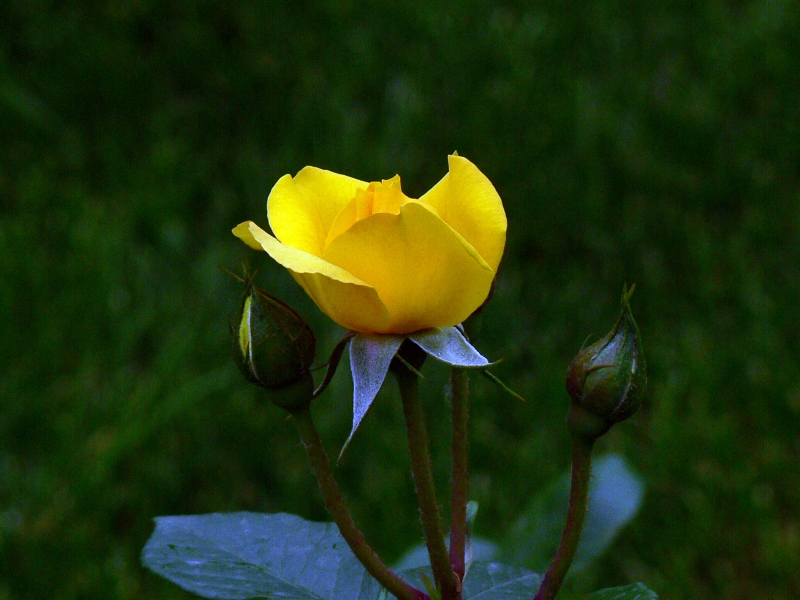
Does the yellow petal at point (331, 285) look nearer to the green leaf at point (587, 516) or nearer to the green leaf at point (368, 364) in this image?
the green leaf at point (368, 364)

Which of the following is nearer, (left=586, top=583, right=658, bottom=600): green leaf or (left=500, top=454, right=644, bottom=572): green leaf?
(left=586, top=583, right=658, bottom=600): green leaf

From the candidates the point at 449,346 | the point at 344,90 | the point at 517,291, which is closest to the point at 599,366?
the point at 449,346

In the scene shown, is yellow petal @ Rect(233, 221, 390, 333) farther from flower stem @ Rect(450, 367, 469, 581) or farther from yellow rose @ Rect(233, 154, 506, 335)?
flower stem @ Rect(450, 367, 469, 581)

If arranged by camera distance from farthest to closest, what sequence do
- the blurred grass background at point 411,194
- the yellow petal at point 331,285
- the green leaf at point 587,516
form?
the blurred grass background at point 411,194, the green leaf at point 587,516, the yellow petal at point 331,285

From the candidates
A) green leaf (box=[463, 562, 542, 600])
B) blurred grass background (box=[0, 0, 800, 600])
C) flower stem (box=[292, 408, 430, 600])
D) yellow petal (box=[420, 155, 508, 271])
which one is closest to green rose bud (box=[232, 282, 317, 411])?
flower stem (box=[292, 408, 430, 600])

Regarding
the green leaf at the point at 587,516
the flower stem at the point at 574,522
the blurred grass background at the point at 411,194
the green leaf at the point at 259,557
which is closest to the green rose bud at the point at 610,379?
the flower stem at the point at 574,522

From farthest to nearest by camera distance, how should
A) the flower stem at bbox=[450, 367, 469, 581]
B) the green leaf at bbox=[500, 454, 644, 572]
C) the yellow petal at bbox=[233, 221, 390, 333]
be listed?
1. the green leaf at bbox=[500, 454, 644, 572]
2. the flower stem at bbox=[450, 367, 469, 581]
3. the yellow petal at bbox=[233, 221, 390, 333]
